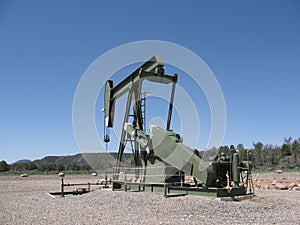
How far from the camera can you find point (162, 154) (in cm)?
1277

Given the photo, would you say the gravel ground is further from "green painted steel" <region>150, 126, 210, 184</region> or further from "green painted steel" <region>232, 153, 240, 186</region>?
"green painted steel" <region>232, 153, 240, 186</region>

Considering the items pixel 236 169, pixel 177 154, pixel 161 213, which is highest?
pixel 177 154

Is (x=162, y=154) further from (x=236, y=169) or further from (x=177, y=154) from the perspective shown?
(x=236, y=169)

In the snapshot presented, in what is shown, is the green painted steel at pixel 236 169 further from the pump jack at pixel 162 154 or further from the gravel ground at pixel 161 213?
the gravel ground at pixel 161 213

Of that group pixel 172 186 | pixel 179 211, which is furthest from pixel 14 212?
pixel 172 186

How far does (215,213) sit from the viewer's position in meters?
8.39

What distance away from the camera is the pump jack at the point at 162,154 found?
11.3 m

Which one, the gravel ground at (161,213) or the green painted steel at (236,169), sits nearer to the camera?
the gravel ground at (161,213)

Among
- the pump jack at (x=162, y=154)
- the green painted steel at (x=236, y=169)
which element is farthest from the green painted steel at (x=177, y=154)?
the green painted steel at (x=236, y=169)

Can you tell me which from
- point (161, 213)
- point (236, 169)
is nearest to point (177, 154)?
point (236, 169)

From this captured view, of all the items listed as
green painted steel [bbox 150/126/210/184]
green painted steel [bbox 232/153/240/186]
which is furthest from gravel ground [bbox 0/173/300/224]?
green painted steel [bbox 232/153/240/186]

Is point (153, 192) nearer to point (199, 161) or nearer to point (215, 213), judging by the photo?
point (199, 161)

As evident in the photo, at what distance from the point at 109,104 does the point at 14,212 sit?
27.8 ft

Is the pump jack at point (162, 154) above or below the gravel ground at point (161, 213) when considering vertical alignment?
above
